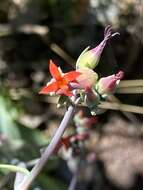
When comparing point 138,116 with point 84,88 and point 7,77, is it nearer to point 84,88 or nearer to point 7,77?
point 7,77

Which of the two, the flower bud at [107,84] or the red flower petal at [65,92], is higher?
the red flower petal at [65,92]

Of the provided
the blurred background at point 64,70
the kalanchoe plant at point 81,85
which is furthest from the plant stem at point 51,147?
the blurred background at point 64,70

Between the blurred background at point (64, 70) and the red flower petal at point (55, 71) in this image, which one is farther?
the blurred background at point (64, 70)

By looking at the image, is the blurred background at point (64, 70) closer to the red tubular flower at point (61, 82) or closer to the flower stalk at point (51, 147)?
the flower stalk at point (51, 147)

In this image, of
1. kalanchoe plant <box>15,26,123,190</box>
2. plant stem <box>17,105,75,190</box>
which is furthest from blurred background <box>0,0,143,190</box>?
kalanchoe plant <box>15,26,123,190</box>

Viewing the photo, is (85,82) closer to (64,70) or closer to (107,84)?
(107,84)

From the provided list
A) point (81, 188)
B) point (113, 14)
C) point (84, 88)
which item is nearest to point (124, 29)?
point (113, 14)
